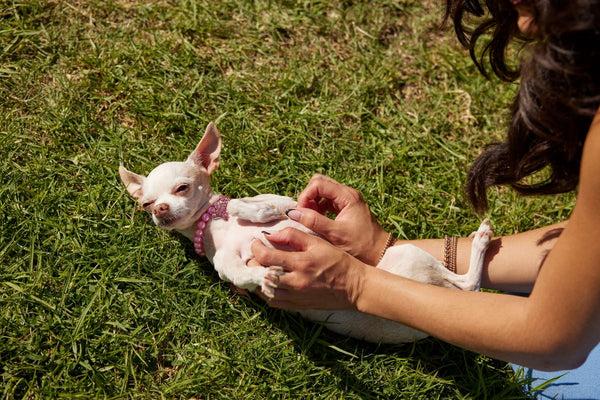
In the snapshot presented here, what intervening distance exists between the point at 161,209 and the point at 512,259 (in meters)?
1.48

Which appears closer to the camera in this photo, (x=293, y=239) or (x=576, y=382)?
(x=293, y=239)

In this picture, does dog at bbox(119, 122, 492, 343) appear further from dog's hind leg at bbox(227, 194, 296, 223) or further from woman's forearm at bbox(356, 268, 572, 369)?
woman's forearm at bbox(356, 268, 572, 369)

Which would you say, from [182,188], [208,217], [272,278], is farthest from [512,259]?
[182,188]

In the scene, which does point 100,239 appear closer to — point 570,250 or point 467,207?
point 467,207

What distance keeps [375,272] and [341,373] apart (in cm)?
65

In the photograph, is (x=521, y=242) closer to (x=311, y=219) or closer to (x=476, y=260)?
(x=476, y=260)

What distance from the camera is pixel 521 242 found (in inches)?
110

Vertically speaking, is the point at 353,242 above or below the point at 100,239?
above

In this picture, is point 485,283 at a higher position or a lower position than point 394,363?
higher

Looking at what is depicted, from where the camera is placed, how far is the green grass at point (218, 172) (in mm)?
2803

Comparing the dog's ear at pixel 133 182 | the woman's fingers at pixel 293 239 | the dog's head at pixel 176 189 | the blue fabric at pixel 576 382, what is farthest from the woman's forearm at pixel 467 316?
the dog's ear at pixel 133 182

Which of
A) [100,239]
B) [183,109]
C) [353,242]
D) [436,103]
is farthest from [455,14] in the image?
[100,239]

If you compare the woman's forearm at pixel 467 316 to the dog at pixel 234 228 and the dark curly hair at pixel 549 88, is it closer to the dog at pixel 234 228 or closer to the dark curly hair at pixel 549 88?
the dog at pixel 234 228

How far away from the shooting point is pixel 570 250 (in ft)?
6.28
